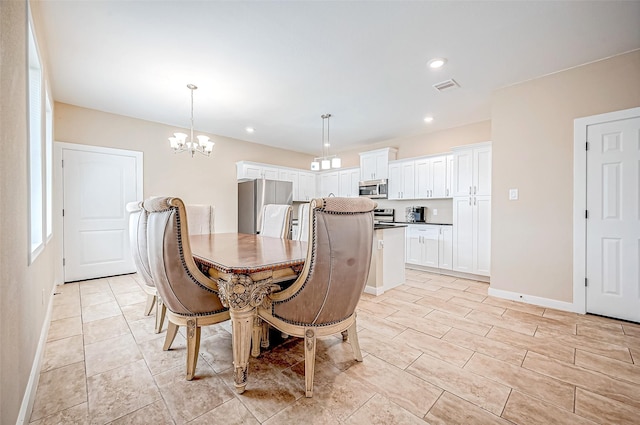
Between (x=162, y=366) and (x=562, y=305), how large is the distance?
12.5 feet

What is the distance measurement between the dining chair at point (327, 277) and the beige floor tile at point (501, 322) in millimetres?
1743

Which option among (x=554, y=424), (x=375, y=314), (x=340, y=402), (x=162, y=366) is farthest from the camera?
(x=375, y=314)

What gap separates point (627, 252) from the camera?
2.53m

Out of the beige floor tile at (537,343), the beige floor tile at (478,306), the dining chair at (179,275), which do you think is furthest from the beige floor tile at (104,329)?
the beige floor tile at (478,306)

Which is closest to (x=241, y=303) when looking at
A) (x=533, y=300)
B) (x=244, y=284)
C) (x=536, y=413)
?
(x=244, y=284)

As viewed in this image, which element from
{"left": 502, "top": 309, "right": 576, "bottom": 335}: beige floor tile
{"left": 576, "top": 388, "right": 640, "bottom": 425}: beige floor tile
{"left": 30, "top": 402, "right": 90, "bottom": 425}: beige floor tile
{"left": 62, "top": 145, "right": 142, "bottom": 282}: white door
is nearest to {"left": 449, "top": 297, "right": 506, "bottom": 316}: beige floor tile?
{"left": 502, "top": 309, "right": 576, "bottom": 335}: beige floor tile

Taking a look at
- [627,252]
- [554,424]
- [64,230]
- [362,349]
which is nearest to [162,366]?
[362,349]

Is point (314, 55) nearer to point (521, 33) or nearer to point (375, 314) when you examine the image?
point (521, 33)

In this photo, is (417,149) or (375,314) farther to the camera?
(417,149)

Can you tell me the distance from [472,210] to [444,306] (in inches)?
74.9

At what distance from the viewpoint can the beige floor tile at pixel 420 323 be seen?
2.32 metres

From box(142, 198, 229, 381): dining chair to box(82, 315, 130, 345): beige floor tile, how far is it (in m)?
1.03

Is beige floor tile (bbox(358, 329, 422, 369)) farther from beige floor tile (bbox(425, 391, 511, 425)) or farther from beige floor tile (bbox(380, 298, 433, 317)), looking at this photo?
beige floor tile (bbox(380, 298, 433, 317))

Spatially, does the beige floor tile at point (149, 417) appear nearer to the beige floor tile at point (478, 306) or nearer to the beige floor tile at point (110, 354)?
the beige floor tile at point (110, 354)
